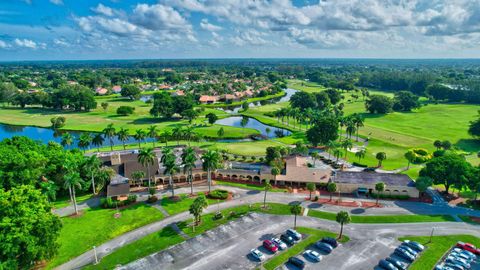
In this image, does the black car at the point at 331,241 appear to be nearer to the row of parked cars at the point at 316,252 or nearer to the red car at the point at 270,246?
the row of parked cars at the point at 316,252

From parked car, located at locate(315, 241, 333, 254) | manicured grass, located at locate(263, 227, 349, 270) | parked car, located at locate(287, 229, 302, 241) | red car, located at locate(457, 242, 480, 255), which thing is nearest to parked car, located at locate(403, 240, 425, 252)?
red car, located at locate(457, 242, 480, 255)

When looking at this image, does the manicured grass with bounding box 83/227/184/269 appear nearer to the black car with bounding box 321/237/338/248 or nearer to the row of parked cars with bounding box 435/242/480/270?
the black car with bounding box 321/237/338/248

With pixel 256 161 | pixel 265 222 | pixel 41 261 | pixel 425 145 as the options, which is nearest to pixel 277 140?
pixel 256 161

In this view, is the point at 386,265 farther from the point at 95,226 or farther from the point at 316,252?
the point at 95,226

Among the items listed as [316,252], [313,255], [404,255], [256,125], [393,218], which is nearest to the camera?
[313,255]

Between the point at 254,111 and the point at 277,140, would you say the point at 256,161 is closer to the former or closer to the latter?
the point at 277,140

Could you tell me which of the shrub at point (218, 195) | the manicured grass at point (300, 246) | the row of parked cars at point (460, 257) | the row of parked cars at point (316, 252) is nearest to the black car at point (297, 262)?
the row of parked cars at point (316, 252)

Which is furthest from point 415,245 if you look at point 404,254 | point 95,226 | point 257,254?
point 95,226
